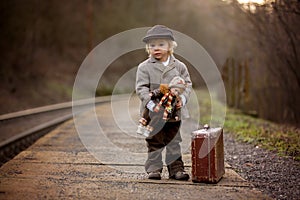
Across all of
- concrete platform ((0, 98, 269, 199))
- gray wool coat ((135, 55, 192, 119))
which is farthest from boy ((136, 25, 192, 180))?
concrete platform ((0, 98, 269, 199))

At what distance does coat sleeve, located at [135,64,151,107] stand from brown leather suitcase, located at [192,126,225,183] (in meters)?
0.63

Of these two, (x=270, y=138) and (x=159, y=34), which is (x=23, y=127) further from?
(x=159, y=34)

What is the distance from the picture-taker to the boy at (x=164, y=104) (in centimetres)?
438

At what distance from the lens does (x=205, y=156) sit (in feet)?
13.8

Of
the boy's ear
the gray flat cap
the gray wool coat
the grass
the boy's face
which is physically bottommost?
the grass

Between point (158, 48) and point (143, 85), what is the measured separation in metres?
0.42

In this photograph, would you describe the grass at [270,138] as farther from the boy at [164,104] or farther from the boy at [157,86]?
the boy at [164,104]

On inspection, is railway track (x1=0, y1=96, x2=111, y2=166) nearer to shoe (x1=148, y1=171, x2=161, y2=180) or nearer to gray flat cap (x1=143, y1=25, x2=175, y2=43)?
shoe (x1=148, y1=171, x2=161, y2=180)

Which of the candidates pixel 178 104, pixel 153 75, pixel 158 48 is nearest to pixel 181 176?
pixel 178 104

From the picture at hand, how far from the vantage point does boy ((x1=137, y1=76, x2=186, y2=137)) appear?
4.38 m

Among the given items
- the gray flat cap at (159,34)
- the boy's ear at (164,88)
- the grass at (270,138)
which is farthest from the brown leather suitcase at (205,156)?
the grass at (270,138)

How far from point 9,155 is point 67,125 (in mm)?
2524

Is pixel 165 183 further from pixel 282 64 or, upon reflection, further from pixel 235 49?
pixel 235 49

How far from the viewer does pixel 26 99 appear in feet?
66.4
